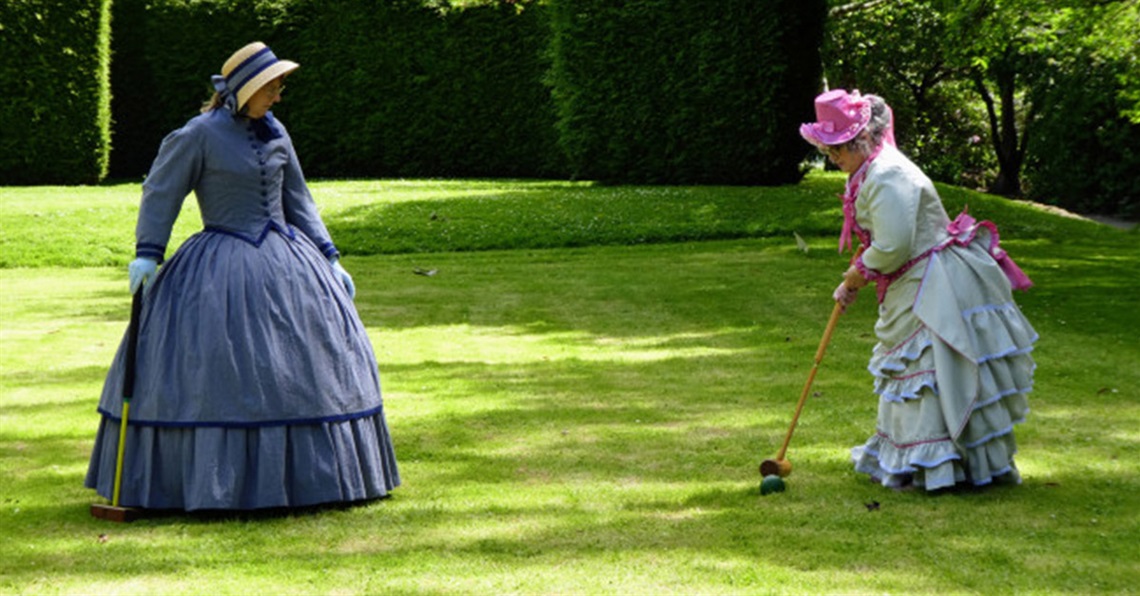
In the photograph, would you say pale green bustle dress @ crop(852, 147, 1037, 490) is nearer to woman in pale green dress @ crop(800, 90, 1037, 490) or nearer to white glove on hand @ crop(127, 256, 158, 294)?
woman in pale green dress @ crop(800, 90, 1037, 490)

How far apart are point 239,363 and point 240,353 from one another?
42mm

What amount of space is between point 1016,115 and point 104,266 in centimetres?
2187

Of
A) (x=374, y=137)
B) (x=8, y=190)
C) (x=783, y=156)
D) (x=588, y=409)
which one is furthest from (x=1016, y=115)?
(x=588, y=409)

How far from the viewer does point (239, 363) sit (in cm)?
604

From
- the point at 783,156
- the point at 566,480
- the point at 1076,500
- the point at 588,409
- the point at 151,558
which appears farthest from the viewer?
the point at 783,156

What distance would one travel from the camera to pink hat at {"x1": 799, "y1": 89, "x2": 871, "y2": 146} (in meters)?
6.44

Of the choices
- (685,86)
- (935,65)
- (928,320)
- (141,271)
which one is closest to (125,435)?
(141,271)

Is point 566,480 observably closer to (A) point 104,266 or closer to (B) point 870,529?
(B) point 870,529

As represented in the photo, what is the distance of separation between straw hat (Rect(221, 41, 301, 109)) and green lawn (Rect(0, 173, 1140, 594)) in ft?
5.88

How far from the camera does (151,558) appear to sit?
554cm

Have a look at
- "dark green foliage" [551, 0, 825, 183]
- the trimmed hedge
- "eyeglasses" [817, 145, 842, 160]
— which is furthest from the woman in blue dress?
the trimmed hedge

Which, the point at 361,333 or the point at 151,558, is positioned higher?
the point at 361,333

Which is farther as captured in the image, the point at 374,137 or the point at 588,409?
the point at 374,137

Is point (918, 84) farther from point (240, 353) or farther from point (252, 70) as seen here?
point (240, 353)
